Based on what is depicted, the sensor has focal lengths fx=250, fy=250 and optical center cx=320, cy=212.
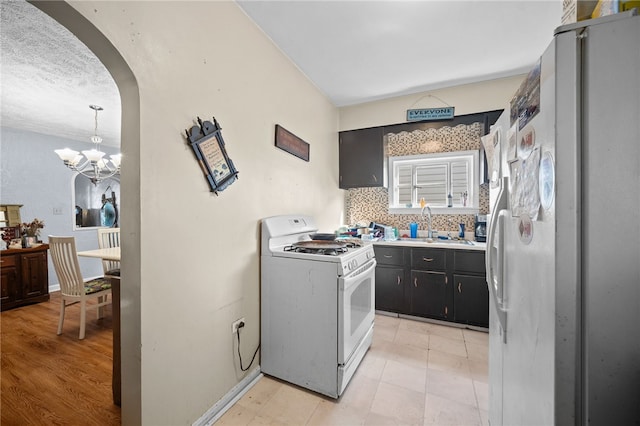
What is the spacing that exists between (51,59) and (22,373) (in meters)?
2.59

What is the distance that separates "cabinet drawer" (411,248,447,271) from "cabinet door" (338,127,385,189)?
98cm

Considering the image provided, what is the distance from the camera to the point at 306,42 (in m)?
2.13

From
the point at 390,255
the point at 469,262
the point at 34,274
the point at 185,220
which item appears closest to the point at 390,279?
the point at 390,255

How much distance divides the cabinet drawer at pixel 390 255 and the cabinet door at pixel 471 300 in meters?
0.57

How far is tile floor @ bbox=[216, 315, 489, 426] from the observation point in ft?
4.97

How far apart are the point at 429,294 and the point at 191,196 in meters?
2.55

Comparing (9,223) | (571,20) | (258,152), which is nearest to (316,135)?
(258,152)

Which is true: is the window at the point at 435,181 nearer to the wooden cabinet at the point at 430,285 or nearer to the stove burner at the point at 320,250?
the wooden cabinet at the point at 430,285

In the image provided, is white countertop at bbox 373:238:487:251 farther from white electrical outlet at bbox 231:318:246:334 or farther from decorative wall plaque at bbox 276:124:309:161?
white electrical outlet at bbox 231:318:246:334

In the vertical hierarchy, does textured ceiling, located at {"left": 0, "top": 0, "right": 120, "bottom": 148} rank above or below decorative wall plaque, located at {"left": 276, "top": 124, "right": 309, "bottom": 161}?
above

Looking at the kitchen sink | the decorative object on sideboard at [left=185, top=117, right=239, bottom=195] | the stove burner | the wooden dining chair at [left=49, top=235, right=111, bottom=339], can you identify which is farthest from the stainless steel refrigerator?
the wooden dining chair at [left=49, top=235, right=111, bottom=339]

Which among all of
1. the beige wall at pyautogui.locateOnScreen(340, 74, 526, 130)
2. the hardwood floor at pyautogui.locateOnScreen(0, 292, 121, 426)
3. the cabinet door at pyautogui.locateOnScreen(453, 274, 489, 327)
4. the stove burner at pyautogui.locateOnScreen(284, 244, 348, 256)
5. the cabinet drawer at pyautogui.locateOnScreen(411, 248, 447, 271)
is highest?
the beige wall at pyautogui.locateOnScreen(340, 74, 526, 130)

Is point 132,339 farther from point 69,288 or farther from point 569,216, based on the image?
point 69,288

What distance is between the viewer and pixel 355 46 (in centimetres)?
219
